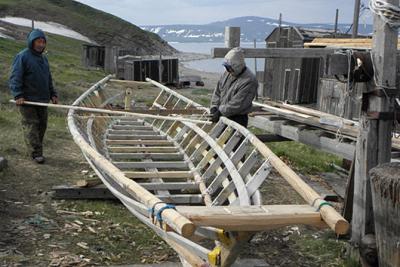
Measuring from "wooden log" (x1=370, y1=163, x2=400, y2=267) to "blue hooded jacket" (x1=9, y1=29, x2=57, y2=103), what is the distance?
19.6ft

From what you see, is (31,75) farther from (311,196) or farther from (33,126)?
(311,196)

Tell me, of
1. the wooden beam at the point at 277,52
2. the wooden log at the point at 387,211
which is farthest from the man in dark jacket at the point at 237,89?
the wooden log at the point at 387,211

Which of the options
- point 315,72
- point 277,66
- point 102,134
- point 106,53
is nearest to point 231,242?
point 102,134

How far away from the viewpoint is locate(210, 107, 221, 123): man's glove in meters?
8.34

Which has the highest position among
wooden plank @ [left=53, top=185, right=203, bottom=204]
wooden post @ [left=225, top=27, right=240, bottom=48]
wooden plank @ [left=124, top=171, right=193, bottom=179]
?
wooden post @ [left=225, top=27, right=240, bottom=48]

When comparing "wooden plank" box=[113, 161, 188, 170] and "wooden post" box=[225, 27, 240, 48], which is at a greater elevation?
"wooden post" box=[225, 27, 240, 48]

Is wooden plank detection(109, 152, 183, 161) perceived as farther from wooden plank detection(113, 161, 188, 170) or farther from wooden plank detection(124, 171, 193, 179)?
wooden plank detection(124, 171, 193, 179)

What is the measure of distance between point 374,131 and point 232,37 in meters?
3.51

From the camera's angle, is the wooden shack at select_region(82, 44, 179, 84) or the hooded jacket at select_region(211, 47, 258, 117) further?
the wooden shack at select_region(82, 44, 179, 84)

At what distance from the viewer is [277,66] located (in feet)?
86.2

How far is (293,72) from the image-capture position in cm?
2455

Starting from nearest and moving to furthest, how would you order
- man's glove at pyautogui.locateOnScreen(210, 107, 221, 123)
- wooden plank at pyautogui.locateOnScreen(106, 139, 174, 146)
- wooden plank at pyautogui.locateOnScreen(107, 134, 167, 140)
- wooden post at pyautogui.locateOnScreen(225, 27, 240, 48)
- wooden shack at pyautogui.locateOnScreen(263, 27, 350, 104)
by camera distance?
man's glove at pyautogui.locateOnScreen(210, 107, 221, 123), wooden post at pyautogui.locateOnScreen(225, 27, 240, 48), wooden plank at pyautogui.locateOnScreen(106, 139, 174, 146), wooden plank at pyautogui.locateOnScreen(107, 134, 167, 140), wooden shack at pyautogui.locateOnScreen(263, 27, 350, 104)

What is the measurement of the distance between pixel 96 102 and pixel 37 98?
2709 millimetres

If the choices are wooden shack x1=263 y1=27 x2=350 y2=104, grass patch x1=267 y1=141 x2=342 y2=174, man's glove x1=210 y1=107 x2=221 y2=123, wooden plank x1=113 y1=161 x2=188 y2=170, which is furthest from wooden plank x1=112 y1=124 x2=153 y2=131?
wooden shack x1=263 y1=27 x2=350 y2=104
